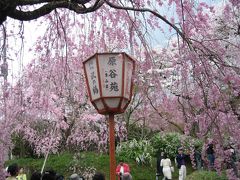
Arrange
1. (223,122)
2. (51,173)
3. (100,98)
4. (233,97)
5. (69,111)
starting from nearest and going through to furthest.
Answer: (100,98) < (51,173) < (223,122) < (233,97) < (69,111)

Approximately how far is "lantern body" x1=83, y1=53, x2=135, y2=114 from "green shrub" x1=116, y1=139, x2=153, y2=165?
41.5ft

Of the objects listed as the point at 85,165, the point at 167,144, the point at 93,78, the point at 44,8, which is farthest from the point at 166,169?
the point at 44,8

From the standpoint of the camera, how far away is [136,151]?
56.3 ft

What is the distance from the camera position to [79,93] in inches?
537

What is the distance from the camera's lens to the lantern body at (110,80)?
13.5 feet

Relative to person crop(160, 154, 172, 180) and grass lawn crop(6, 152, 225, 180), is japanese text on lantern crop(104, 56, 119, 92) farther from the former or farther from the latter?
grass lawn crop(6, 152, 225, 180)

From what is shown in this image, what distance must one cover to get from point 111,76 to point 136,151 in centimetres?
1324

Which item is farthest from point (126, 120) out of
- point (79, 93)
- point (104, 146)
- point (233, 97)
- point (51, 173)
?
point (51, 173)

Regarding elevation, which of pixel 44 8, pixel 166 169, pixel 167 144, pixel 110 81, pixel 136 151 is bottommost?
pixel 166 169

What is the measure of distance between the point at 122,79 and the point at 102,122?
11084mm

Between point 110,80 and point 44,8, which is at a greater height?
point 44,8

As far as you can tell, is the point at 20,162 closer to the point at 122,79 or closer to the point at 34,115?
the point at 34,115

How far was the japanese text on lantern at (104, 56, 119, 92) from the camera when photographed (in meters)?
4.19

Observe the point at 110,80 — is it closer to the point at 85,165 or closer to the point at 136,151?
the point at 85,165
